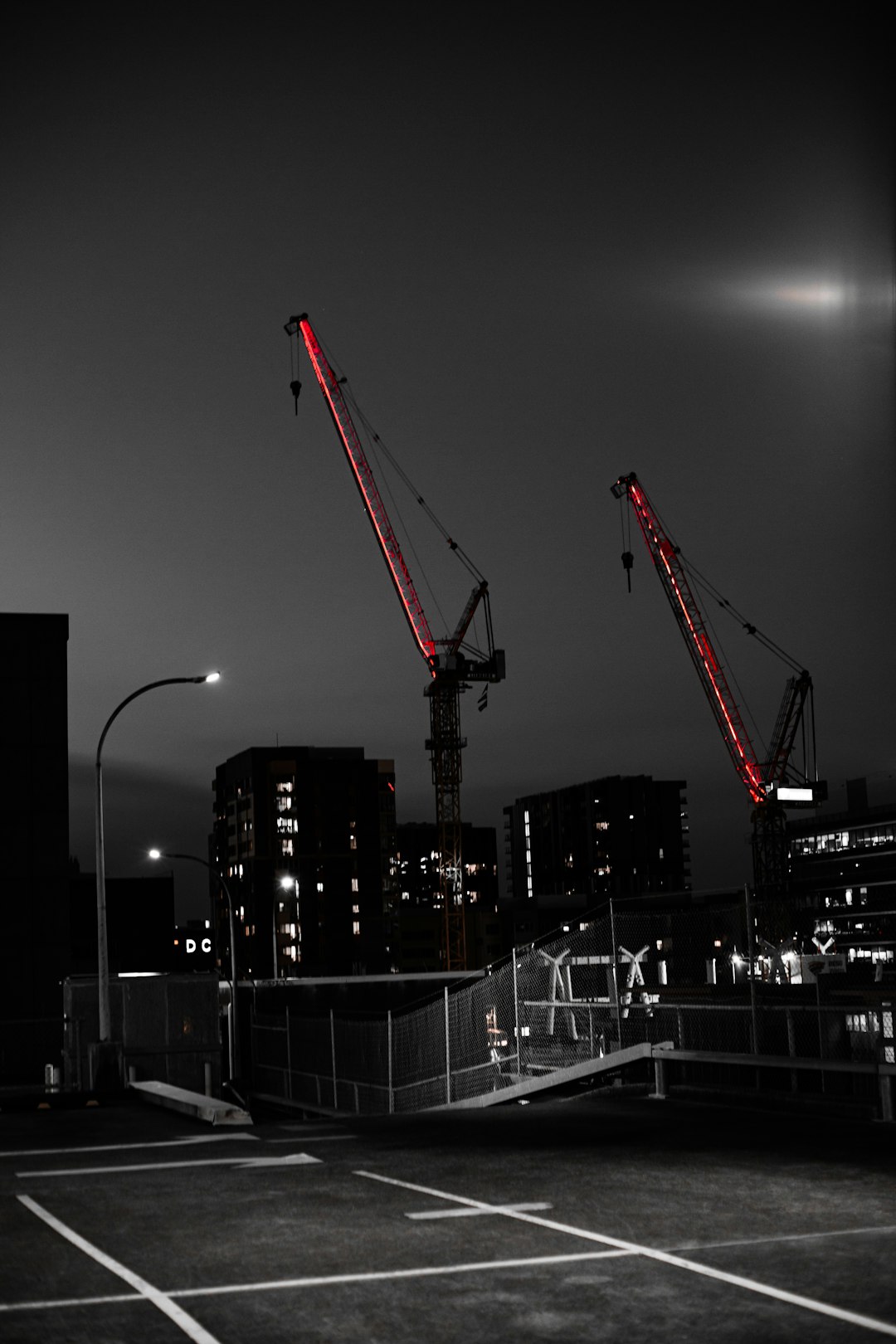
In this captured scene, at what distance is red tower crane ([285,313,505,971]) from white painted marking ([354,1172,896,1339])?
103523mm

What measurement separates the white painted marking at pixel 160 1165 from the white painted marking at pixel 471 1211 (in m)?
3.50

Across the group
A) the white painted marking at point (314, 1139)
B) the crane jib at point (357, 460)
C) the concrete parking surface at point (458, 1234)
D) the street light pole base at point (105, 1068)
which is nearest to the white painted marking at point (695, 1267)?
the concrete parking surface at point (458, 1234)

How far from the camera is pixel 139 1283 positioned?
9.16 meters

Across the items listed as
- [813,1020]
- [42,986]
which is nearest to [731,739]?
[42,986]

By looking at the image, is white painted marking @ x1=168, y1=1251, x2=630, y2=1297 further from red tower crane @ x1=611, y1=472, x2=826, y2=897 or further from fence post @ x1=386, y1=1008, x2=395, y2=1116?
red tower crane @ x1=611, y1=472, x2=826, y2=897

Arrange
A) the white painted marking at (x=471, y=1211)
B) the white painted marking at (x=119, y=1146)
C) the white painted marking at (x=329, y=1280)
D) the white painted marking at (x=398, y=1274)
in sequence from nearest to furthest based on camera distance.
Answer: the white painted marking at (x=329, y=1280)
the white painted marking at (x=398, y=1274)
the white painted marking at (x=471, y=1211)
the white painted marking at (x=119, y=1146)

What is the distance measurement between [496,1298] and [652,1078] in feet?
46.6

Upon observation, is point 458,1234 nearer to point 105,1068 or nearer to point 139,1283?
point 139,1283

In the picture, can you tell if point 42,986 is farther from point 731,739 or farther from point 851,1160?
point 731,739

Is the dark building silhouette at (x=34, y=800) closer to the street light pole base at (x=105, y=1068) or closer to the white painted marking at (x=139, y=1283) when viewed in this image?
the street light pole base at (x=105, y=1068)

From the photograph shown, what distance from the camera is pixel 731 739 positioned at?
5148 inches

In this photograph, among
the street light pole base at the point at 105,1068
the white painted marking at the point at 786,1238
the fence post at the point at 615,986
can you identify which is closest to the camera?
the white painted marking at the point at 786,1238

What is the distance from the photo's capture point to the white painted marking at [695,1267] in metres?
7.84

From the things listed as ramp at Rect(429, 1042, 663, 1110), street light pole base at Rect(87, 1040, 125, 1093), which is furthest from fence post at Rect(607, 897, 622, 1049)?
street light pole base at Rect(87, 1040, 125, 1093)
